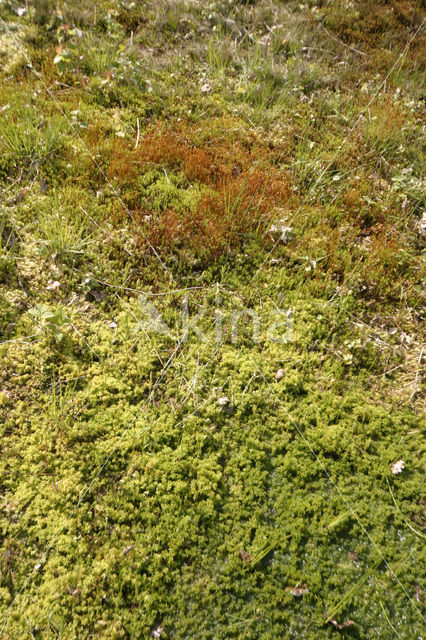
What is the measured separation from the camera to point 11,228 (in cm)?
488

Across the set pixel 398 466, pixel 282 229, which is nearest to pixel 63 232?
pixel 282 229

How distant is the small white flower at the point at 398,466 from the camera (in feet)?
11.8

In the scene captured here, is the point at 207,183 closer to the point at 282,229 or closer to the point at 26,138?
the point at 282,229

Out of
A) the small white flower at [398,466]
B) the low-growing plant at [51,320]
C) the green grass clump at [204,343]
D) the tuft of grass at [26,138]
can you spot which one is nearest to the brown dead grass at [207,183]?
the green grass clump at [204,343]

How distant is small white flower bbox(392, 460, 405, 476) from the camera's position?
3.59 meters

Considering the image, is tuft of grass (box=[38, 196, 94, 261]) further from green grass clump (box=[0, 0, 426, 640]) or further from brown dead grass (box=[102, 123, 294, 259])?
brown dead grass (box=[102, 123, 294, 259])

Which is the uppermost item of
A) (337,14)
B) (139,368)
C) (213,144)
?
(337,14)

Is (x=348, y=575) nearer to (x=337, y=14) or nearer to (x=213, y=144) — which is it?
(x=213, y=144)

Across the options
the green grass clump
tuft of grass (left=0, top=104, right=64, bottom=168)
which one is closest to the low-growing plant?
the green grass clump

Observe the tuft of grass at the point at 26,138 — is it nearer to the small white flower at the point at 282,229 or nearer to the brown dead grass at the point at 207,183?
the brown dead grass at the point at 207,183

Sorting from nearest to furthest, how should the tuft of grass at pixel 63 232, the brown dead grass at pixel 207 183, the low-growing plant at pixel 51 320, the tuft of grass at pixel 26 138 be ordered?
the low-growing plant at pixel 51 320
the tuft of grass at pixel 63 232
the brown dead grass at pixel 207 183
the tuft of grass at pixel 26 138

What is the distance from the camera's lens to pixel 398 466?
11.9ft

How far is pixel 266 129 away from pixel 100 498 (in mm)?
5997

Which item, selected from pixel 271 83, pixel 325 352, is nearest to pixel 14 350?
pixel 325 352
